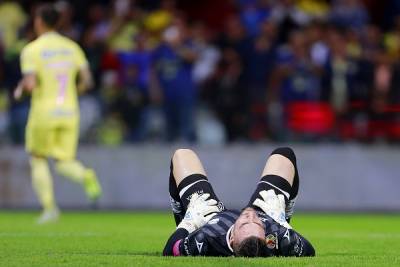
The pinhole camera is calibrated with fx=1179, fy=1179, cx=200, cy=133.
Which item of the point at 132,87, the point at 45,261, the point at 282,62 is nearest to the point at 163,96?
the point at 132,87

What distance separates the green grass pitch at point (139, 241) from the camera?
818 cm

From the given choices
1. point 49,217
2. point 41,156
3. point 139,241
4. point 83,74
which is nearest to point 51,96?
point 83,74

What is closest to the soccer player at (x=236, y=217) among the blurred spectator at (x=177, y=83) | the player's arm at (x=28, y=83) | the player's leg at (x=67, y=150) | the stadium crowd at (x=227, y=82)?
the player's arm at (x=28, y=83)

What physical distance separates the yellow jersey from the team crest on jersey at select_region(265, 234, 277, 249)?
306 inches

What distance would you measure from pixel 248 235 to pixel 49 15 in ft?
26.7

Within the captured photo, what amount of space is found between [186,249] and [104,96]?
1044 centimetres

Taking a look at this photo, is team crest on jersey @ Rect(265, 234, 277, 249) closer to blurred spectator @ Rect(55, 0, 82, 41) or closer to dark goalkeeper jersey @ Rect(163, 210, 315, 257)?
dark goalkeeper jersey @ Rect(163, 210, 315, 257)

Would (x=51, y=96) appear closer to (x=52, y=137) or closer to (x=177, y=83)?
(x=52, y=137)

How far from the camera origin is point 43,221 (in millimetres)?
15195

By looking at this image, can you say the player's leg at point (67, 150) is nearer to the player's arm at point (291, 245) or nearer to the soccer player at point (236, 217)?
the soccer player at point (236, 217)

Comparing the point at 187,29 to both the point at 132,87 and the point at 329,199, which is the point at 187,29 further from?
the point at 329,199

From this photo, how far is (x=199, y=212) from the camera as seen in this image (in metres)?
8.13

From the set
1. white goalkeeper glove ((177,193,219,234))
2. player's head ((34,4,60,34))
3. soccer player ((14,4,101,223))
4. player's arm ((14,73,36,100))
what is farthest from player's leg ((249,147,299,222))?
player's head ((34,4,60,34))

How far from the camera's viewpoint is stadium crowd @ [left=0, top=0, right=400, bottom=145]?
1830 cm
